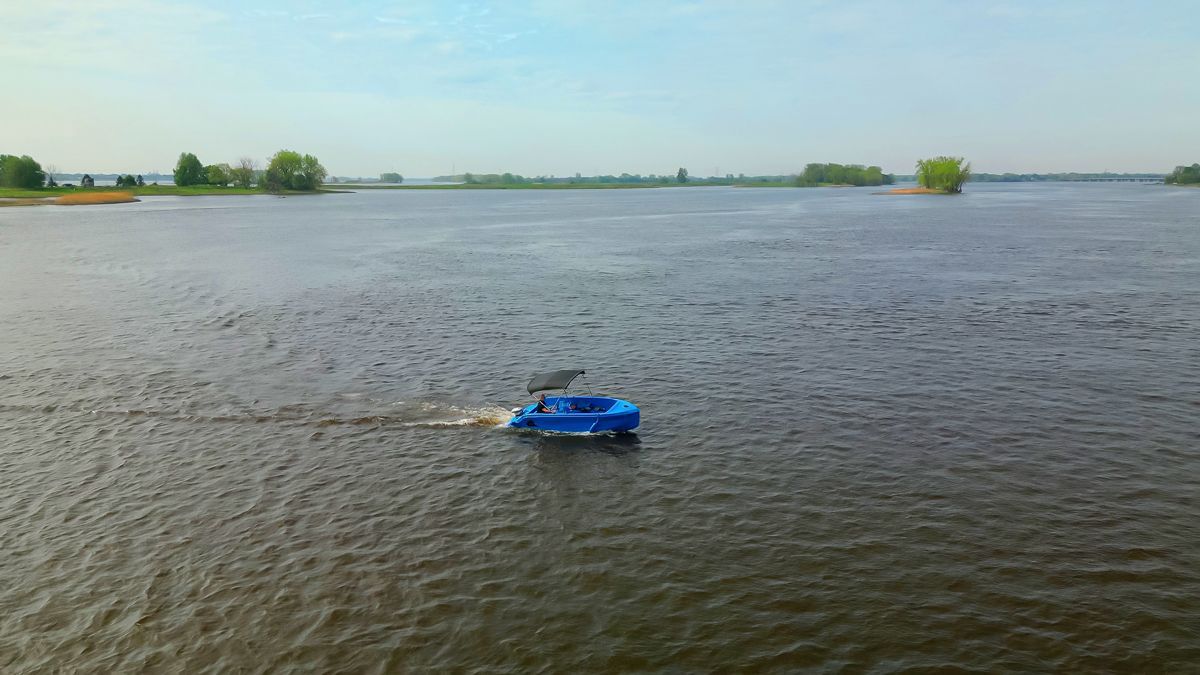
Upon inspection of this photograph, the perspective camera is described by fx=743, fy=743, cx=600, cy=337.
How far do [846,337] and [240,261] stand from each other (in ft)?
269

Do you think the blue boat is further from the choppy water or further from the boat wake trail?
the boat wake trail

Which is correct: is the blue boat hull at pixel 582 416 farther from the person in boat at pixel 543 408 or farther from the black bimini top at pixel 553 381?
the black bimini top at pixel 553 381

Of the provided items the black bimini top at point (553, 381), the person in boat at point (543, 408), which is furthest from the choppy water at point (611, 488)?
the black bimini top at point (553, 381)

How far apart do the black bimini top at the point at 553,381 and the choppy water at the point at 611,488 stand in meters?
2.71

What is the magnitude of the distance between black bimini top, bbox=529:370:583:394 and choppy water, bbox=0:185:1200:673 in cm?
271

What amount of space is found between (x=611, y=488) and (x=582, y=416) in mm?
5670

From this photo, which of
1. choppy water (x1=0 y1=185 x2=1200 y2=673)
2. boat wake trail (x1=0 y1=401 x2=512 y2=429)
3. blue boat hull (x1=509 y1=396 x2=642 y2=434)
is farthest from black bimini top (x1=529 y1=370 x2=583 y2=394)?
choppy water (x1=0 y1=185 x2=1200 y2=673)

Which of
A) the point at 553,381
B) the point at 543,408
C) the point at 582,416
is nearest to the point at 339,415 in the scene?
the point at 543,408

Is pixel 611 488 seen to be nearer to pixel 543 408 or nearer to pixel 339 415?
pixel 543 408

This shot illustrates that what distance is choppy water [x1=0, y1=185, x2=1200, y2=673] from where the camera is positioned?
21531 mm

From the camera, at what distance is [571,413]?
120ft

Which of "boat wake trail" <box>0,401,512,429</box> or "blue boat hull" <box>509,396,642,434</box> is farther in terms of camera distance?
"boat wake trail" <box>0,401,512,429</box>

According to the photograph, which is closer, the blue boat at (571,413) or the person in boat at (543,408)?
the blue boat at (571,413)

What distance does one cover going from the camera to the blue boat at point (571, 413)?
1415 inches
